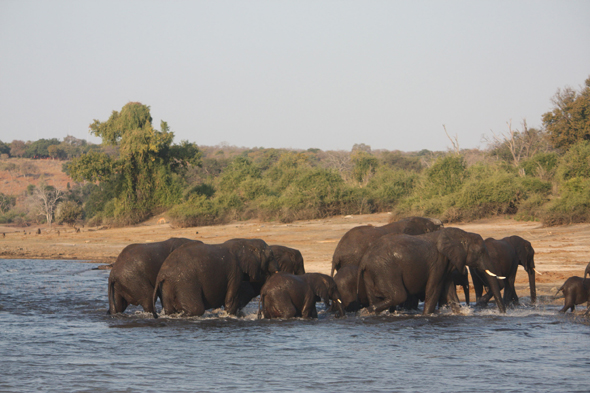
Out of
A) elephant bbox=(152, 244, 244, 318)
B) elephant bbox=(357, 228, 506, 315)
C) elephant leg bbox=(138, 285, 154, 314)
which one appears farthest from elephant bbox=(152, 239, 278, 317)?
elephant bbox=(357, 228, 506, 315)

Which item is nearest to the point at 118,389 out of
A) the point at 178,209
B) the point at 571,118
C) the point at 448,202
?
the point at 448,202

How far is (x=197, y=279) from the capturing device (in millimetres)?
9367

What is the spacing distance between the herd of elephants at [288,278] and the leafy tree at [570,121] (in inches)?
873

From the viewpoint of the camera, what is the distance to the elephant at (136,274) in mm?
9789

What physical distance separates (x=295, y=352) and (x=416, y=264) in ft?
8.79

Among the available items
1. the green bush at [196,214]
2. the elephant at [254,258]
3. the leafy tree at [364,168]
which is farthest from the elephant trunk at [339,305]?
the leafy tree at [364,168]

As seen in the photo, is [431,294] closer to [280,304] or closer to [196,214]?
[280,304]

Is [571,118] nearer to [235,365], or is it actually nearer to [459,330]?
[459,330]

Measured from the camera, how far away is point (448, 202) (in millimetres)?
24672

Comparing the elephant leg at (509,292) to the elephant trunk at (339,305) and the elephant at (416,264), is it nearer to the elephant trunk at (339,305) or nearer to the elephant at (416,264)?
the elephant at (416,264)

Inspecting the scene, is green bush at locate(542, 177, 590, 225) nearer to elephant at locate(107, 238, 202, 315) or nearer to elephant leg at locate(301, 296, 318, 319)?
elephant leg at locate(301, 296, 318, 319)

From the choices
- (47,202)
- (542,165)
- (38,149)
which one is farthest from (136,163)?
(38,149)

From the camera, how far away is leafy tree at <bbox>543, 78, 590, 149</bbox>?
98.2 ft

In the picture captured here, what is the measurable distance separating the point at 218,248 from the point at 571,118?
26.1 m
